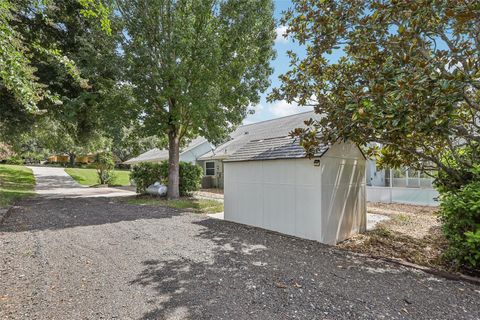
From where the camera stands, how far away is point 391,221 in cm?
920

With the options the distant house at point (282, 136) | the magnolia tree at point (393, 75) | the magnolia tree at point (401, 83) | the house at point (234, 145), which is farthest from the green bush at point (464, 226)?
the house at point (234, 145)

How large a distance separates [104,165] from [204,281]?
2044 centimetres

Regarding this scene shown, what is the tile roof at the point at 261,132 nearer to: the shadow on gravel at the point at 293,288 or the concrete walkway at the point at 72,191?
the concrete walkway at the point at 72,191

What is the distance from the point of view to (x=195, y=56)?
10.9 metres

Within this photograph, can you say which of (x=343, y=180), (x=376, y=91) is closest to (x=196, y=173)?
(x=343, y=180)

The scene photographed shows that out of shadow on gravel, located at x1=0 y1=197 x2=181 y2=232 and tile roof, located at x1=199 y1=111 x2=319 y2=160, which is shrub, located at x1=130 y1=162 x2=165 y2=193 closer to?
shadow on gravel, located at x1=0 y1=197 x2=181 y2=232

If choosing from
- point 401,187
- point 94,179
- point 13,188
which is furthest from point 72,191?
point 401,187

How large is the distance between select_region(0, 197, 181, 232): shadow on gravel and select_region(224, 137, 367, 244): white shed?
2892 millimetres

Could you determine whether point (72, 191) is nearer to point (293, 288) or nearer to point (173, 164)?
point (173, 164)

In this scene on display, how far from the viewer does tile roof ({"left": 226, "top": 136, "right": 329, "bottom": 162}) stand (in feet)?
22.0

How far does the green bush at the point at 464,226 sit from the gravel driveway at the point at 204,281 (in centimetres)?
66

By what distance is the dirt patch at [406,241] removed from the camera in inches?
227

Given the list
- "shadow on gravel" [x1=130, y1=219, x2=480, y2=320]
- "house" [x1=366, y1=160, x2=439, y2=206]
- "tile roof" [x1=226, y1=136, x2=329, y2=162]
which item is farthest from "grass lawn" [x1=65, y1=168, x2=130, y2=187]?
"shadow on gravel" [x1=130, y1=219, x2=480, y2=320]

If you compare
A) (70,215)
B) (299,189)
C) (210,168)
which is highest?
(210,168)
